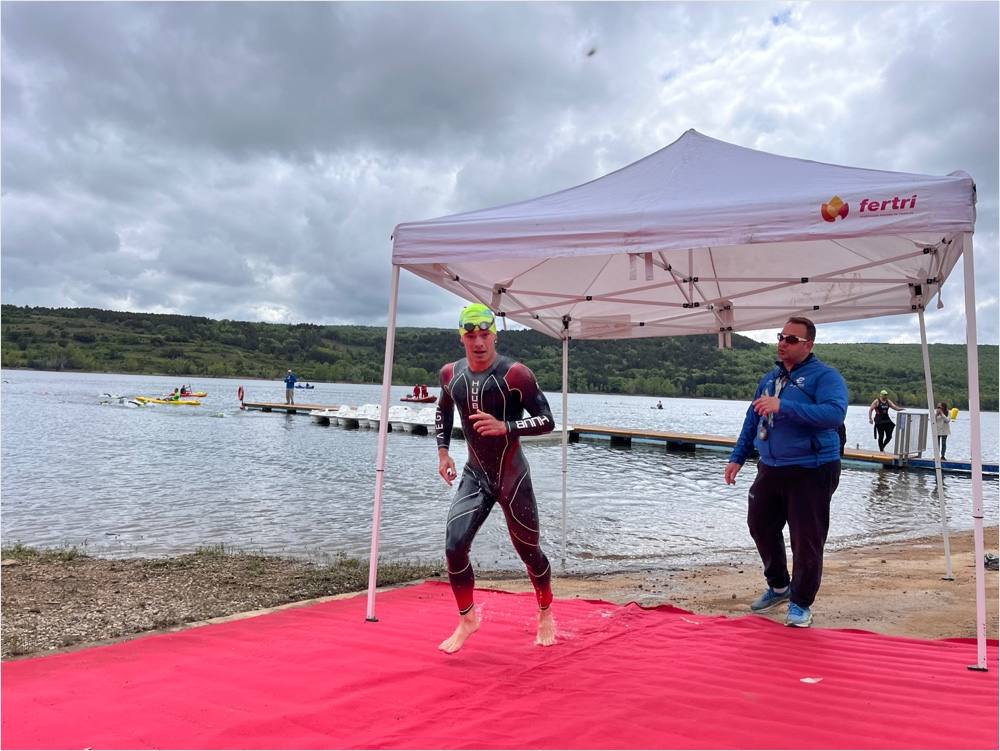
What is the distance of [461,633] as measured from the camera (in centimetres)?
438

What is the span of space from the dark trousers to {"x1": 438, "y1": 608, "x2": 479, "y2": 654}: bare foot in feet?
7.71

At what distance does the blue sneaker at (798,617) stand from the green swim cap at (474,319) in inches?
125

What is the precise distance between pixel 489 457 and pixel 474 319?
939 mm

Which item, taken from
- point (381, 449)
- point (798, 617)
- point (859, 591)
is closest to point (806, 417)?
point (798, 617)

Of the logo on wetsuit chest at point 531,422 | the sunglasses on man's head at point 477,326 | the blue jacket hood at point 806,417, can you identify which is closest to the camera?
the logo on wetsuit chest at point 531,422

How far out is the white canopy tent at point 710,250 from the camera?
12.9ft

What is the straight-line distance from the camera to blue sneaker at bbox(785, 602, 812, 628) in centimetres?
493

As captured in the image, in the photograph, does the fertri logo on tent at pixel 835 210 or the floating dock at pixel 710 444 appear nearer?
the fertri logo on tent at pixel 835 210

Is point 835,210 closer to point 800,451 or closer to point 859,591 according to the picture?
point 800,451

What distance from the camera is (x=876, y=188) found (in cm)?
392

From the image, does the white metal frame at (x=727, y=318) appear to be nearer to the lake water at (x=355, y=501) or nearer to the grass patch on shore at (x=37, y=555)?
the lake water at (x=355, y=501)

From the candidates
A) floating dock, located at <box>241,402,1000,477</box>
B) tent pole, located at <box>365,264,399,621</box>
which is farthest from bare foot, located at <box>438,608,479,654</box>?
floating dock, located at <box>241,402,1000,477</box>

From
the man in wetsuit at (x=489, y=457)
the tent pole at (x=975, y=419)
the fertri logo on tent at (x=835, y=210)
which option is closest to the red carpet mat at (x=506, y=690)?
the tent pole at (x=975, y=419)

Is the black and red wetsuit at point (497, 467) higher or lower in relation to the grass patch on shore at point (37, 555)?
higher
